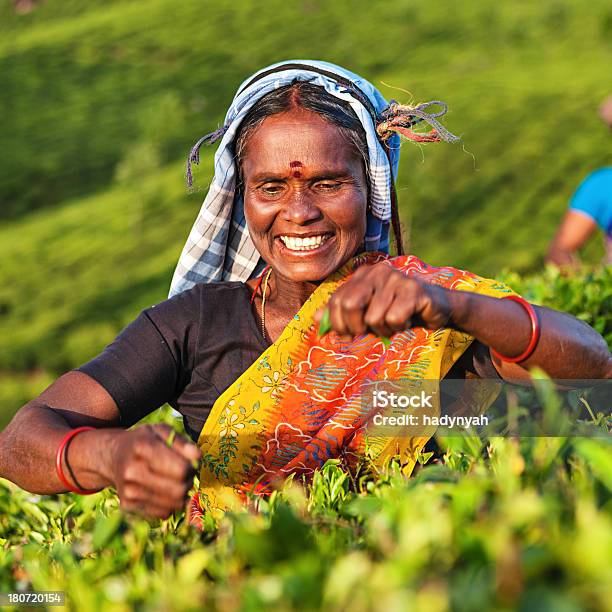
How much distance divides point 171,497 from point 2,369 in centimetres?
1515

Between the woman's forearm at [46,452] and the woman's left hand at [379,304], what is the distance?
593 millimetres

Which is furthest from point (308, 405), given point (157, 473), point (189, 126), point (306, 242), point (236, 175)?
point (189, 126)

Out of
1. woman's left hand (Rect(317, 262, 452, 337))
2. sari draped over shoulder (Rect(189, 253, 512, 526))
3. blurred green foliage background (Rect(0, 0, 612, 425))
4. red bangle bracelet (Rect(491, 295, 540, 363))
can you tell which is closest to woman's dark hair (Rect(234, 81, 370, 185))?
sari draped over shoulder (Rect(189, 253, 512, 526))

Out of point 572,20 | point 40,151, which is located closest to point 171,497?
point 40,151

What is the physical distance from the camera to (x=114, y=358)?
9.00ft

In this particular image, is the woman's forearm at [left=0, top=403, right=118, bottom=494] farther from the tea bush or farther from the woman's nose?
the woman's nose

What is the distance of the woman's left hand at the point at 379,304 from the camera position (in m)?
1.84

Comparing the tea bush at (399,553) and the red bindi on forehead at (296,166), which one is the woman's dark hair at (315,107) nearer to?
the red bindi on forehead at (296,166)

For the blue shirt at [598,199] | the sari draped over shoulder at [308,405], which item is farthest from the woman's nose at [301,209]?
the blue shirt at [598,199]

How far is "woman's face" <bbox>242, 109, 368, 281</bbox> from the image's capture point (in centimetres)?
279

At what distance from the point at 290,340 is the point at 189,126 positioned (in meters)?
26.4

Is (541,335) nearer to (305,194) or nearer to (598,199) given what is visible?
(305,194)

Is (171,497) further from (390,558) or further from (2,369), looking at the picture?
(2,369)

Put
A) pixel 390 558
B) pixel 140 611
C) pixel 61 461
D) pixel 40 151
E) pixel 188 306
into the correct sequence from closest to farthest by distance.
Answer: pixel 390 558, pixel 140 611, pixel 61 461, pixel 188 306, pixel 40 151
